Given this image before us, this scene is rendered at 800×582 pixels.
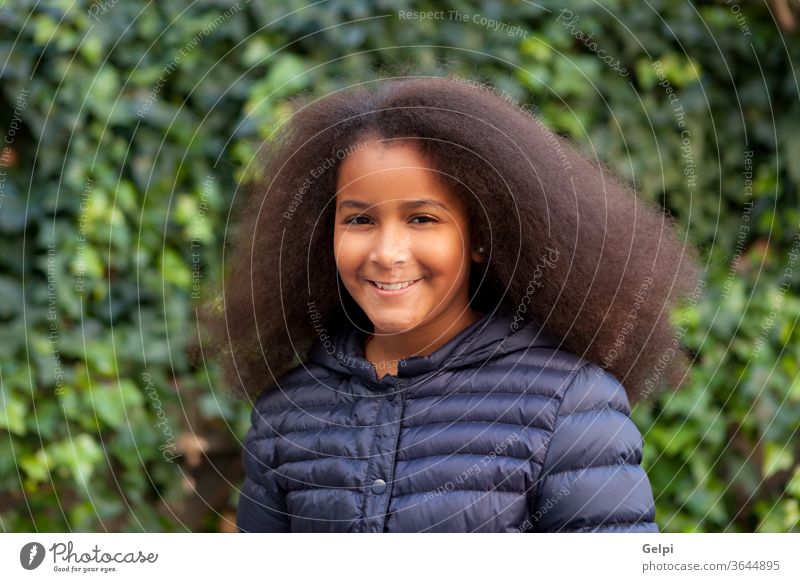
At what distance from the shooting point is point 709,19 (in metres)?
2.51

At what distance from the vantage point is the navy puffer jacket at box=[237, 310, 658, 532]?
1202mm

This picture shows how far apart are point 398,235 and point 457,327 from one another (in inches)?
6.2

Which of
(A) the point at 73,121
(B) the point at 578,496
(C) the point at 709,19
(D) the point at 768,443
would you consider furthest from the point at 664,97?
(B) the point at 578,496

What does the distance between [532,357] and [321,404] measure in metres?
0.29

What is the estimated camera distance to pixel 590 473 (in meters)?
1.19

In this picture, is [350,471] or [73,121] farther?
[73,121]

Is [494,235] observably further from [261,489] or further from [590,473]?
[261,489]

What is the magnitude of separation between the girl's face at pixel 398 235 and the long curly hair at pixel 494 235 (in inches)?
0.9

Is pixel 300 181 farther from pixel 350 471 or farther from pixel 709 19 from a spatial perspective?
pixel 709 19

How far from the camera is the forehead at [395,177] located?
1.22m
